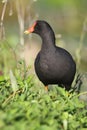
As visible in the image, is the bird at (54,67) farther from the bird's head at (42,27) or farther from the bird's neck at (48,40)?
the bird's head at (42,27)

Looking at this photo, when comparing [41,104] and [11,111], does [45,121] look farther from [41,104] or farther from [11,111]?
[41,104]

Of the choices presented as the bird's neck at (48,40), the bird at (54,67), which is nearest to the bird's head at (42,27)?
the bird's neck at (48,40)

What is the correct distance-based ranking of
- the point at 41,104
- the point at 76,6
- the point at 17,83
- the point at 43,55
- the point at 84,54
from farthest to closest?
the point at 76,6 < the point at 84,54 < the point at 43,55 < the point at 17,83 < the point at 41,104

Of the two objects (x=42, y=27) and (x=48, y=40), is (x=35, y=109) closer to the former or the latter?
(x=48, y=40)

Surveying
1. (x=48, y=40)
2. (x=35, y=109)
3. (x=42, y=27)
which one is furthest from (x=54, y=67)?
(x=35, y=109)

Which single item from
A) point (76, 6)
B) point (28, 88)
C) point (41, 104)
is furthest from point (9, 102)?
point (76, 6)

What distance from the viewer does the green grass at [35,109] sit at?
4020mm

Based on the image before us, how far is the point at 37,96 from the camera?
17.3 ft

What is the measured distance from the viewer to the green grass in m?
4.02

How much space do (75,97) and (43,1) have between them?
1181 cm

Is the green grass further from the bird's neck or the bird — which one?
the bird's neck

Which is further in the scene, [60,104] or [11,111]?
[60,104]

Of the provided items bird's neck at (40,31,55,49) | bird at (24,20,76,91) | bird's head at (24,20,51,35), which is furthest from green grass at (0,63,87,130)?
bird's head at (24,20,51,35)

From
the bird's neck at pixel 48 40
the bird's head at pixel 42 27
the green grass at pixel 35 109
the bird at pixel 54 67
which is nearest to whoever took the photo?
the green grass at pixel 35 109
